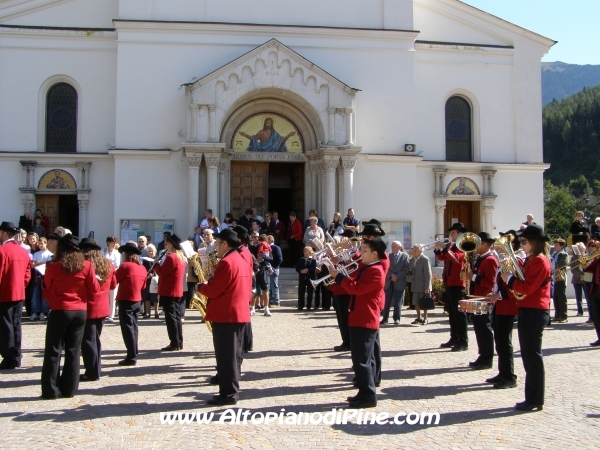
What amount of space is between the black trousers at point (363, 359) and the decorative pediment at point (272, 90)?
13.7 m

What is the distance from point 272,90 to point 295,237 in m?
4.78

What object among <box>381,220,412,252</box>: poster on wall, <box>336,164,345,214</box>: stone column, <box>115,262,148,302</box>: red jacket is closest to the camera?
<box>115,262,148,302</box>: red jacket

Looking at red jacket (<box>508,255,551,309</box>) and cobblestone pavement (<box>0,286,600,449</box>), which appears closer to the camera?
cobblestone pavement (<box>0,286,600,449</box>)

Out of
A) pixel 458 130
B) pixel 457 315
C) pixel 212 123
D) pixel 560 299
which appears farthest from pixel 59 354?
pixel 458 130

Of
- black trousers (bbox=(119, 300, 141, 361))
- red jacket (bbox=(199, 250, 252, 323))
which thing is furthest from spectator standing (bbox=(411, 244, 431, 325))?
red jacket (bbox=(199, 250, 252, 323))

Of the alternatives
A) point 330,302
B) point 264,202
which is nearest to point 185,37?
point 264,202

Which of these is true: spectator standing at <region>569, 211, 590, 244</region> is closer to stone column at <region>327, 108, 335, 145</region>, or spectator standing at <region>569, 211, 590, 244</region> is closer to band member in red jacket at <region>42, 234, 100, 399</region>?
stone column at <region>327, 108, 335, 145</region>

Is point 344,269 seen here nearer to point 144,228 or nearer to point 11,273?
point 11,273

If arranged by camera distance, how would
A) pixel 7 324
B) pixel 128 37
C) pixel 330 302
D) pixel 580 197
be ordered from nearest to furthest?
1. pixel 7 324
2. pixel 330 302
3. pixel 128 37
4. pixel 580 197

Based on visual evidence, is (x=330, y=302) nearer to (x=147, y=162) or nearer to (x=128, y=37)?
(x=147, y=162)

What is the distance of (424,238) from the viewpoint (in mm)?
23359

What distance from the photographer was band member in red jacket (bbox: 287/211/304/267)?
2067 cm

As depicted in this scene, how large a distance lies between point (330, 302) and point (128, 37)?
35.4ft

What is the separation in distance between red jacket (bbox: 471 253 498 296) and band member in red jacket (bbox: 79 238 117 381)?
5254 millimetres
